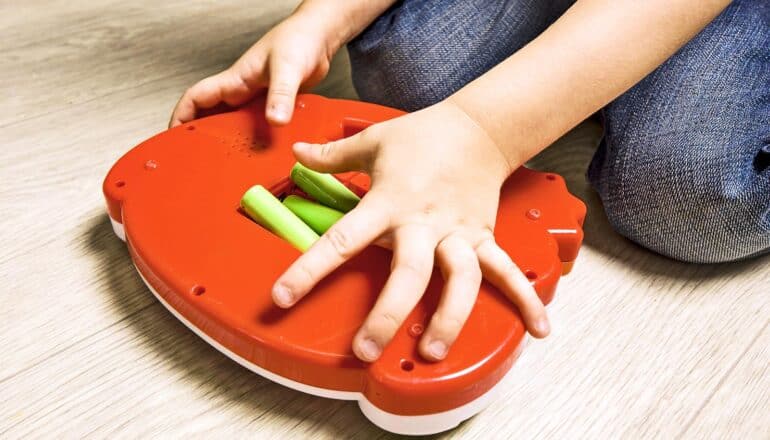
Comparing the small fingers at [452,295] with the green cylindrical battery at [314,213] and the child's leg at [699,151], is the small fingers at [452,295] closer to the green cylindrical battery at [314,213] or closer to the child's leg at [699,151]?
the green cylindrical battery at [314,213]

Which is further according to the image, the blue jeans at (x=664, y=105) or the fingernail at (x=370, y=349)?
the blue jeans at (x=664, y=105)

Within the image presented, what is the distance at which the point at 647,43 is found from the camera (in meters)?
0.49

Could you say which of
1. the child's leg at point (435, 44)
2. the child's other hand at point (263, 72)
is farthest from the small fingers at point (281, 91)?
the child's leg at point (435, 44)

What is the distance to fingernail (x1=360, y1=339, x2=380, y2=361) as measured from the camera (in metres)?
0.36

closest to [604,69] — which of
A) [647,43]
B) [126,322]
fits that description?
[647,43]

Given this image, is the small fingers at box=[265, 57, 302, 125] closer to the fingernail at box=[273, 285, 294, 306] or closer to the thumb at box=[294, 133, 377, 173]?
the thumb at box=[294, 133, 377, 173]

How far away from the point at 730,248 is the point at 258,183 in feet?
1.17

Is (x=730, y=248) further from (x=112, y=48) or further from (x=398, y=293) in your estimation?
(x=112, y=48)

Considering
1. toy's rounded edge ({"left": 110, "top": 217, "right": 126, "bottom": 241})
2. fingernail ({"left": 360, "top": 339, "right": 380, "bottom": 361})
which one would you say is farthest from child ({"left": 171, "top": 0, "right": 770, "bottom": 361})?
toy's rounded edge ({"left": 110, "top": 217, "right": 126, "bottom": 241})

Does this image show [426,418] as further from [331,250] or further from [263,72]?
[263,72]

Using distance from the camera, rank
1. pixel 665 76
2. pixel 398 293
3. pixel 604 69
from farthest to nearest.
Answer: pixel 665 76 → pixel 604 69 → pixel 398 293

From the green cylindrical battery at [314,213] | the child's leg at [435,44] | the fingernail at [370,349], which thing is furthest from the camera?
the child's leg at [435,44]

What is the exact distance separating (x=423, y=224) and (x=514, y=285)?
0.06 meters

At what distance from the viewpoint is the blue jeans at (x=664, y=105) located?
20.7 inches
